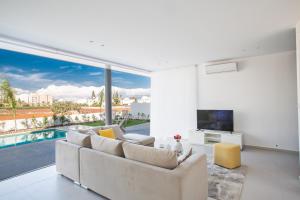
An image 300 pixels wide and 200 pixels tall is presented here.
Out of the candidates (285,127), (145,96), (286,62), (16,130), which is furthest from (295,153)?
(16,130)

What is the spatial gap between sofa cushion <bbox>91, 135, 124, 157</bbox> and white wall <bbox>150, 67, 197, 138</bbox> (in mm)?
3897

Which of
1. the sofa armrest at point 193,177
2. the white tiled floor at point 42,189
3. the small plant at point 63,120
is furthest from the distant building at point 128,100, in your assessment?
the sofa armrest at point 193,177

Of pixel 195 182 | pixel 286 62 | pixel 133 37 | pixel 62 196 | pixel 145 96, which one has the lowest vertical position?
pixel 62 196

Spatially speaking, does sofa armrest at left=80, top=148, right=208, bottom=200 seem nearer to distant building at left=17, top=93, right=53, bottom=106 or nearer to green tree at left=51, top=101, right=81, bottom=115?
distant building at left=17, top=93, right=53, bottom=106

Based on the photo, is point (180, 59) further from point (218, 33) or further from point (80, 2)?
point (80, 2)

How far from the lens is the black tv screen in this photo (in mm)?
4723

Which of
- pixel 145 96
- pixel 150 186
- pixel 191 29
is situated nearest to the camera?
pixel 150 186

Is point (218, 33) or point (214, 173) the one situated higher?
point (218, 33)

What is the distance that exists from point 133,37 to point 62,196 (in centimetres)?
295

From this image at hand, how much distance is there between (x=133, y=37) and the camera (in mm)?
3197

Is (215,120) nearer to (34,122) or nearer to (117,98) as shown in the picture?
(117,98)

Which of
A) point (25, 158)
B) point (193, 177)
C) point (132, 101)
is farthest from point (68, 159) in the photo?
point (132, 101)

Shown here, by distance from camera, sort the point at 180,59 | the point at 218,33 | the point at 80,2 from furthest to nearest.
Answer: the point at 180,59 < the point at 218,33 < the point at 80,2

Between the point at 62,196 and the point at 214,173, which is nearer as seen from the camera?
the point at 62,196
